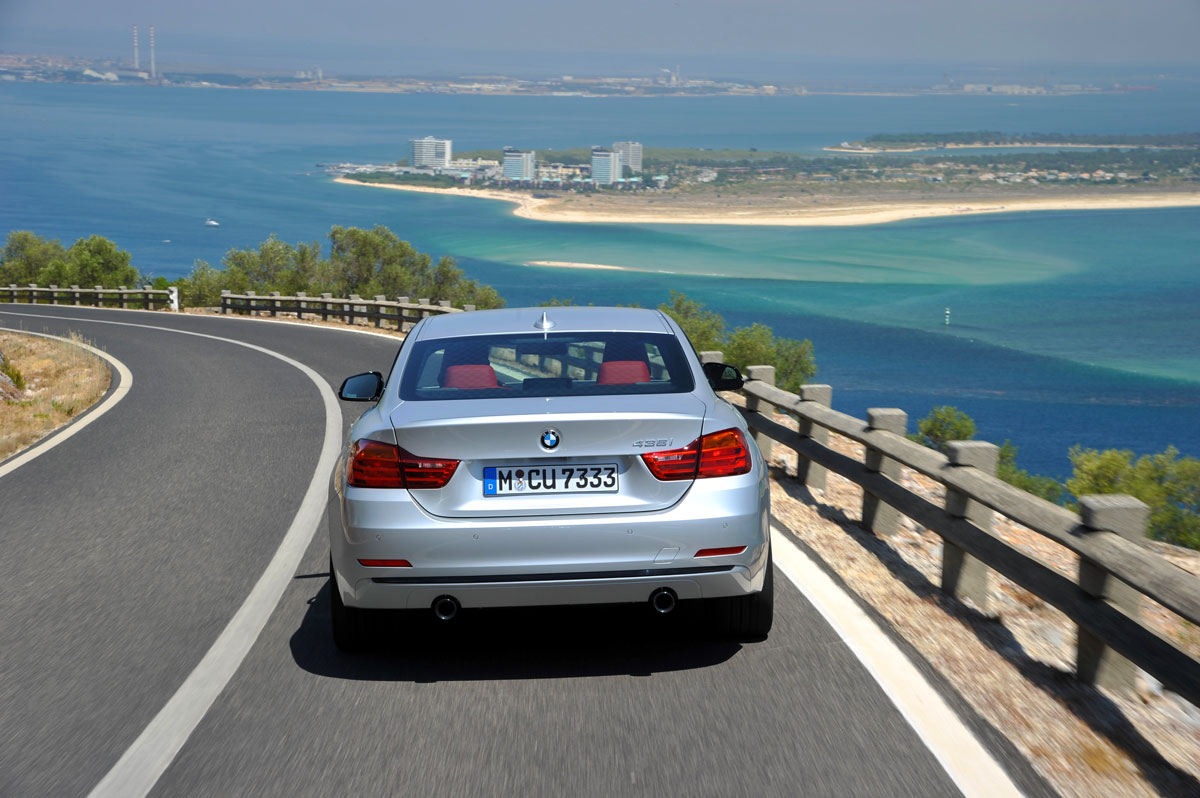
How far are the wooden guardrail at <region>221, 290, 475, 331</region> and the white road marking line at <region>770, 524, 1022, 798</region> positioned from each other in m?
17.1

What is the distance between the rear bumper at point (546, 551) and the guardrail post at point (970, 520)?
1708mm

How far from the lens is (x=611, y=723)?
14.0 ft

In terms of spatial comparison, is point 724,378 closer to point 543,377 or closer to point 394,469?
point 543,377

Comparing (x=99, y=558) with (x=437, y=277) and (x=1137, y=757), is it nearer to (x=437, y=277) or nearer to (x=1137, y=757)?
(x=1137, y=757)

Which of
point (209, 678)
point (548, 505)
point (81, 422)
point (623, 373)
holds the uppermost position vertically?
point (623, 373)

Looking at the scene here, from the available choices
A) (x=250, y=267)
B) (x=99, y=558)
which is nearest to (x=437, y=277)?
(x=250, y=267)

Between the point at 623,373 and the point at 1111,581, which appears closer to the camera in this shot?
the point at 1111,581

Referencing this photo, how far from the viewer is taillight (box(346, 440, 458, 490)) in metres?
4.45

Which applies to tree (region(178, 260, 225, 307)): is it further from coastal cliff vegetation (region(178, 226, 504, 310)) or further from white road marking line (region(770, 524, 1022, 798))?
white road marking line (region(770, 524, 1022, 798))

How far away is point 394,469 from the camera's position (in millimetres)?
4504

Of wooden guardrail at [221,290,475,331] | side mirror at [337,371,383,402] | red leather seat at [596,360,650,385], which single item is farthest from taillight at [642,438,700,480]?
wooden guardrail at [221,290,475,331]

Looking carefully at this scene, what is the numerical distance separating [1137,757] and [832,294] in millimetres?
145871

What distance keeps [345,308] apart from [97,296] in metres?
21.7

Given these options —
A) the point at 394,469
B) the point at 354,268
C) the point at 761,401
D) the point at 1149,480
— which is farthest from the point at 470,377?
the point at 354,268
